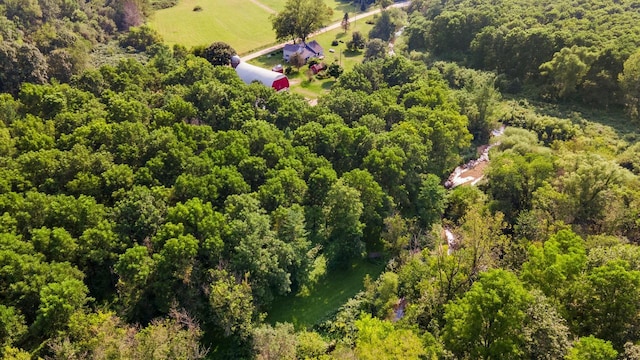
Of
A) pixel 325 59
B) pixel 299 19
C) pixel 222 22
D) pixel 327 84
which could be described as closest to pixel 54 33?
pixel 222 22

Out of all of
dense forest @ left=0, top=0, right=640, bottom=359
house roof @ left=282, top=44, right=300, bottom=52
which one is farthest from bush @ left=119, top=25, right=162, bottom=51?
house roof @ left=282, top=44, right=300, bottom=52

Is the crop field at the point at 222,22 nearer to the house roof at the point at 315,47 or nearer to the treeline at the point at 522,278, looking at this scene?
the house roof at the point at 315,47

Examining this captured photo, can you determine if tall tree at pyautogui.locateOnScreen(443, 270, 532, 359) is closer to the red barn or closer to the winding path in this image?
the red barn

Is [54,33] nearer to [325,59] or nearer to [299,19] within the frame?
[299,19]

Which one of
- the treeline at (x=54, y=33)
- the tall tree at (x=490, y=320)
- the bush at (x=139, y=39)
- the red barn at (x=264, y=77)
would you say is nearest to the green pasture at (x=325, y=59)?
the red barn at (x=264, y=77)

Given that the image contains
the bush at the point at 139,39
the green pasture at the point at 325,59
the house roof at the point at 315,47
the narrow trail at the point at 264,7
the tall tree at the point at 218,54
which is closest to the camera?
the green pasture at the point at 325,59

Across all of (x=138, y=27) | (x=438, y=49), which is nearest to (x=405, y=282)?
(x=438, y=49)
